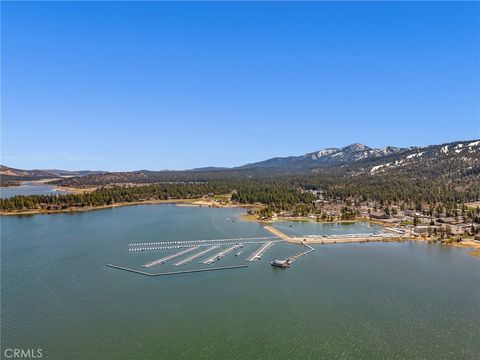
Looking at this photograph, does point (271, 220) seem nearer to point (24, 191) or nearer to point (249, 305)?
point (249, 305)

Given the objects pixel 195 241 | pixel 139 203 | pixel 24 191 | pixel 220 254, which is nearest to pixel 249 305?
pixel 220 254

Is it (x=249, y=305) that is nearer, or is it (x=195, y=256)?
(x=249, y=305)

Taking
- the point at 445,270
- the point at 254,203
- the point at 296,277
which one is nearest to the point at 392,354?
the point at 296,277

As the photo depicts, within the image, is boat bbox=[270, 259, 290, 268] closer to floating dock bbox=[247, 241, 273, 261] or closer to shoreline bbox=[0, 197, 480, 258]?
floating dock bbox=[247, 241, 273, 261]

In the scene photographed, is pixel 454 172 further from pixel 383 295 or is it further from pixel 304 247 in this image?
pixel 383 295

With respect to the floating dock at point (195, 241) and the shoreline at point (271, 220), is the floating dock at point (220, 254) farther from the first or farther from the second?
the shoreline at point (271, 220)

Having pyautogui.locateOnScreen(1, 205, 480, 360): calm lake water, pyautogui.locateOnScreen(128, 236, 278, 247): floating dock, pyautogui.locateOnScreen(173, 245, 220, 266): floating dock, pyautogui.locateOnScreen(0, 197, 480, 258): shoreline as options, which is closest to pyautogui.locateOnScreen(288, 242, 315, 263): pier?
pyautogui.locateOnScreen(1, 205, 480, 360): calm lake water
